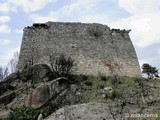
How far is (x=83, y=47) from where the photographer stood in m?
22.3

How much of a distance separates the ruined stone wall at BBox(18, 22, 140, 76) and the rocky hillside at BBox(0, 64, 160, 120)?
2.84m

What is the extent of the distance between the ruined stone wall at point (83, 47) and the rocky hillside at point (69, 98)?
2.84 metres

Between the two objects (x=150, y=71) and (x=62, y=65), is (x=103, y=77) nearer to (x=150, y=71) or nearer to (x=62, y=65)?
(x=62, y=65)

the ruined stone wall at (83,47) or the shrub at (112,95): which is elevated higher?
the ruined stone wall at (83,47)

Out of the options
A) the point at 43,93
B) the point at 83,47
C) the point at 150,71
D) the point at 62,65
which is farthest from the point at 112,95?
the point at 150,71

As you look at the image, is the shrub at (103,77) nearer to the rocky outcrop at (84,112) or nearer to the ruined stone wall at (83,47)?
the ruined stone wall at (83,47)

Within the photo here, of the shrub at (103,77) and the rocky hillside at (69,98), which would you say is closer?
the rocky hillside at (69,98)

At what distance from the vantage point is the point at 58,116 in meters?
13.2

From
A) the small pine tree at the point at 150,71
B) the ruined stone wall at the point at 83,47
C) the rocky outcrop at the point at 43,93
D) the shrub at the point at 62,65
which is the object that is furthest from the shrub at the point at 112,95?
the small pine tree at the point at 150,71

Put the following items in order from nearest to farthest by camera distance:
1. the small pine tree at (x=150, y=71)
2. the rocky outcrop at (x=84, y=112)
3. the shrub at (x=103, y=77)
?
1. the rocky outcrop at (x=84, y=112)
2. the shrub at (x=103, y=77)
3. the small pine tree at (x=150, y=71)

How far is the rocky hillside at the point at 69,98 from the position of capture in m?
13.3

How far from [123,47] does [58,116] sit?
1178 cm

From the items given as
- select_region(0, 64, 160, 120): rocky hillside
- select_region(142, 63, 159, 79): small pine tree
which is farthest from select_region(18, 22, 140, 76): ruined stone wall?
select_region(0, 64, 160, 120): rocky hillside

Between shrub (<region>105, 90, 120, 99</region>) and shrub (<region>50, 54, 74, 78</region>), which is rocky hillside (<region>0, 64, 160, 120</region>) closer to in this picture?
shrub (<region>105, 90, 120, 99</region>)
